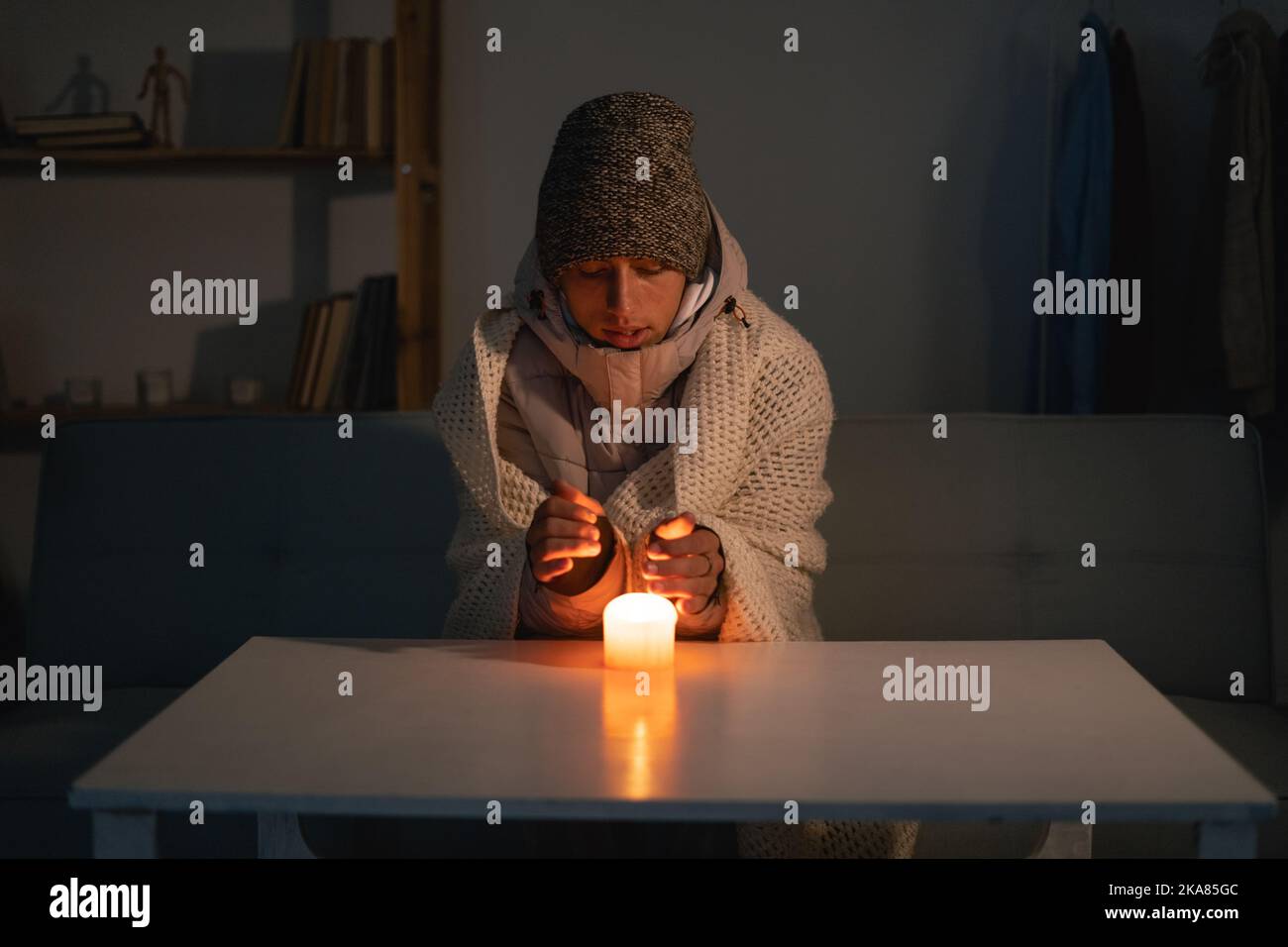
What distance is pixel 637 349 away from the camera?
1524mm

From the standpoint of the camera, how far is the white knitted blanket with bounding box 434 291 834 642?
1.54 meters

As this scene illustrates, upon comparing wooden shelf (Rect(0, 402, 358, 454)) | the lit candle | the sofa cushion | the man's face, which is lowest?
the sofa cushion

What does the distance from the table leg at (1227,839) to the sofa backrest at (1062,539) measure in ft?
3.42

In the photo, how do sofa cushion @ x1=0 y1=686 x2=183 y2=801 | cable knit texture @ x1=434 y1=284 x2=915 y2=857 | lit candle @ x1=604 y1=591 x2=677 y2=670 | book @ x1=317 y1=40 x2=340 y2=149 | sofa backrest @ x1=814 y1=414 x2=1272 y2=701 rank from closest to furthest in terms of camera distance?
lit candle @ x1=604 y1=591 x2=677 y2=670 < cable knit texture @ x1=434 y1=284 x2=915 y2=857 < sofa cushion @ x1=0 y1=686 x2=183 y2=801 < sofa backrest @ x1=814 y1=414 x2=1272 y2=701 < book @ x1=317 y1=40 x2=340 y2=149

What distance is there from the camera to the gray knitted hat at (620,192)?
1.45 meters

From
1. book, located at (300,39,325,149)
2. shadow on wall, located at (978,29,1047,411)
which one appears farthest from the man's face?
shadow on wall, located at (978,29,1047,411)

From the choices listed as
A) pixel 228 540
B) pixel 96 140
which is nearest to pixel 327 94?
pixel 96 140

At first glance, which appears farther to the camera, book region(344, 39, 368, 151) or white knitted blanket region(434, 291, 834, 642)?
book region(344, 39, 368, 151)

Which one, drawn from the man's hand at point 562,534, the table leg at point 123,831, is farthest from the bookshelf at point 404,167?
the table leg at point 123,831

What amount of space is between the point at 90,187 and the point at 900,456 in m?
2.28

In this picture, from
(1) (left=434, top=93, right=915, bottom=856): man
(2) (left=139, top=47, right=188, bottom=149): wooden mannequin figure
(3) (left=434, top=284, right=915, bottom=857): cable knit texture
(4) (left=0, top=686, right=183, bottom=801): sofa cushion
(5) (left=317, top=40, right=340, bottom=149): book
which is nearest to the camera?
(1) (left=434, top=93, right=915, bottom=856): man

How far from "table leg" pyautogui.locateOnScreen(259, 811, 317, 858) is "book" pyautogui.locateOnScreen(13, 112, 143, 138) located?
2.20m

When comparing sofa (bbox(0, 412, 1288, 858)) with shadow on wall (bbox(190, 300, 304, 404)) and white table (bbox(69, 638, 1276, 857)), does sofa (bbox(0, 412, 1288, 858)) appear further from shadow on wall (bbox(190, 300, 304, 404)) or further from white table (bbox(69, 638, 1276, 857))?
shadow on wall (bbox(190, 300, 304, 404))

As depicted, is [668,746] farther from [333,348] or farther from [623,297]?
[333,348]
